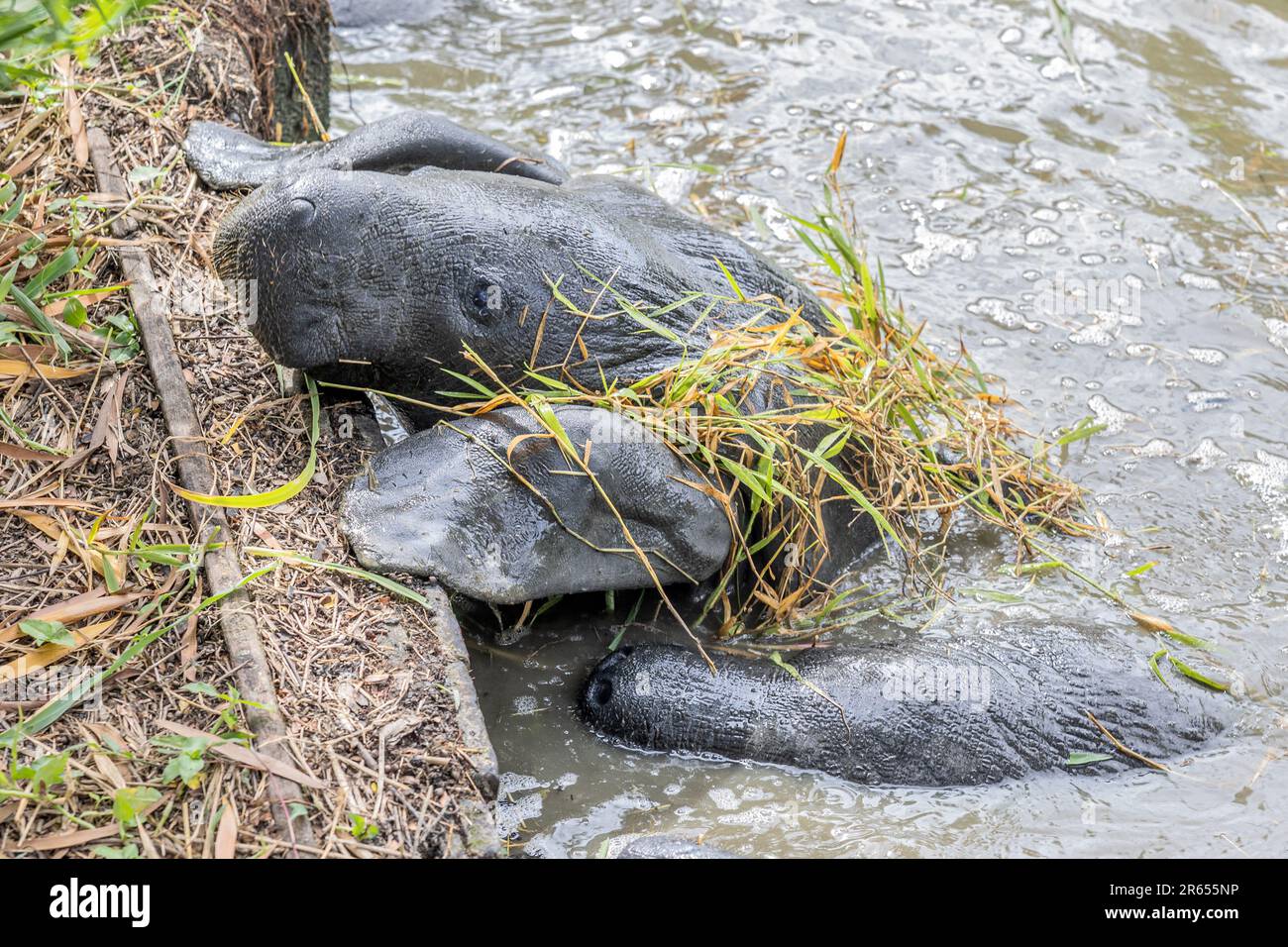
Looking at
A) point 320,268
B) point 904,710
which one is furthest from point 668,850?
point 320,268

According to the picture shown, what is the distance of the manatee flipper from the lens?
4746 mm

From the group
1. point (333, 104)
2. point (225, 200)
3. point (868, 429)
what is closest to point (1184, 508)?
point (868, 429)

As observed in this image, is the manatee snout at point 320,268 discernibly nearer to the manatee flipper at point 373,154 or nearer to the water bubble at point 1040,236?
the manatee flipper at point 373,154

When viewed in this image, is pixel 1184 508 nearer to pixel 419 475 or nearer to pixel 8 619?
pixel 419 475

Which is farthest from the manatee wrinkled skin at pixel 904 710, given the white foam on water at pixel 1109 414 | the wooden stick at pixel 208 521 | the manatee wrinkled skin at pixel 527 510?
the white foam on water at pixel 1109 414

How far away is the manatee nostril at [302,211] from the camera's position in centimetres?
399

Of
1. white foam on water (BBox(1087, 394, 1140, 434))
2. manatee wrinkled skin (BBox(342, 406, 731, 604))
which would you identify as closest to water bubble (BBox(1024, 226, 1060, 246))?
white foam on water (BBox(1087, 394, 1140, 434))

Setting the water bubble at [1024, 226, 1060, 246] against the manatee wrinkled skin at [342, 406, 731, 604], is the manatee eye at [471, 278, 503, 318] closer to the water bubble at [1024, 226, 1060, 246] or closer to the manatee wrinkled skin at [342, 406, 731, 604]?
the manatee wrinkled skin at [342, 406, 731, 604]

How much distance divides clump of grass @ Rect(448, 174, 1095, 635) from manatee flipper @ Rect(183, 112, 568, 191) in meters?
1.04

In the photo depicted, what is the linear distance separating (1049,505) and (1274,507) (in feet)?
3.36

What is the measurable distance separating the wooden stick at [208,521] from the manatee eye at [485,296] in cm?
99

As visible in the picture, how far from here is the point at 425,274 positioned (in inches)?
163

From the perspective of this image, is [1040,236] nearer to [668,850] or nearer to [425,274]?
[425,274]

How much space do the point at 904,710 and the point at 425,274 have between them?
2186 millimetres
